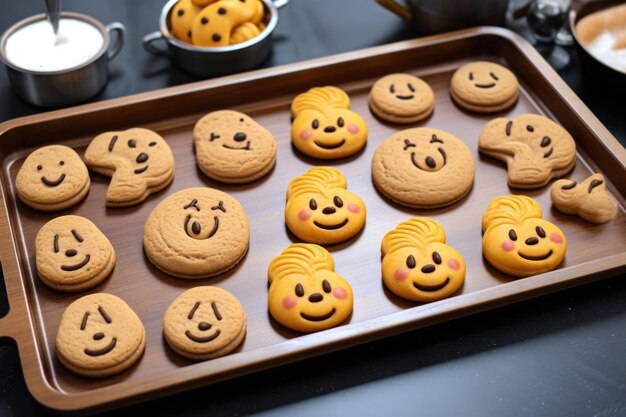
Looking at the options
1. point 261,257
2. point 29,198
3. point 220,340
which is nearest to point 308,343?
point 220,340

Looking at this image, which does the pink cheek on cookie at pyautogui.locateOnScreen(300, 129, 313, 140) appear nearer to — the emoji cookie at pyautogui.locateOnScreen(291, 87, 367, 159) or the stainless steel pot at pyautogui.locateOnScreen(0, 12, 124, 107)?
the emoji cookie at pyautogui.locateOnScreen(291, 87, 367, 159)

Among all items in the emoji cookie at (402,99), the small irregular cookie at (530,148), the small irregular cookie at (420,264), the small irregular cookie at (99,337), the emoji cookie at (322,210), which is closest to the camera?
the small irregular cookie at (99,337)

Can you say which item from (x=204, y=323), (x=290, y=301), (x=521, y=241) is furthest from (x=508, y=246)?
(x=204, y=323)

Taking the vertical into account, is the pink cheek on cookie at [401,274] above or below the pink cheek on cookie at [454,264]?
below

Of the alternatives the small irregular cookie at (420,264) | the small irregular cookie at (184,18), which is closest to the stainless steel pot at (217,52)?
the small irregular cookie at (184,18)

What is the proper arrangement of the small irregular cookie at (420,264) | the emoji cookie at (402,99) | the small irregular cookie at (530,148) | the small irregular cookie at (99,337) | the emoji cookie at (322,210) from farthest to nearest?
1. the emoji cookie at (402,99)
2. the small irregular cookie at (530,148)
3. the emoji cookie at (322,210)
4. the small irregular cookie at (420,264)
5. the small irregular cookie at (99,337)

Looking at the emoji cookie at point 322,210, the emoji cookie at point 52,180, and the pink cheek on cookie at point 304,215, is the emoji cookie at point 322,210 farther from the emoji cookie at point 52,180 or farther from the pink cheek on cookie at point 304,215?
the emoji cookie at point 52,180

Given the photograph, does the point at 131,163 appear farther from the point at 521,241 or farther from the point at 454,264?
the point at 521,241
